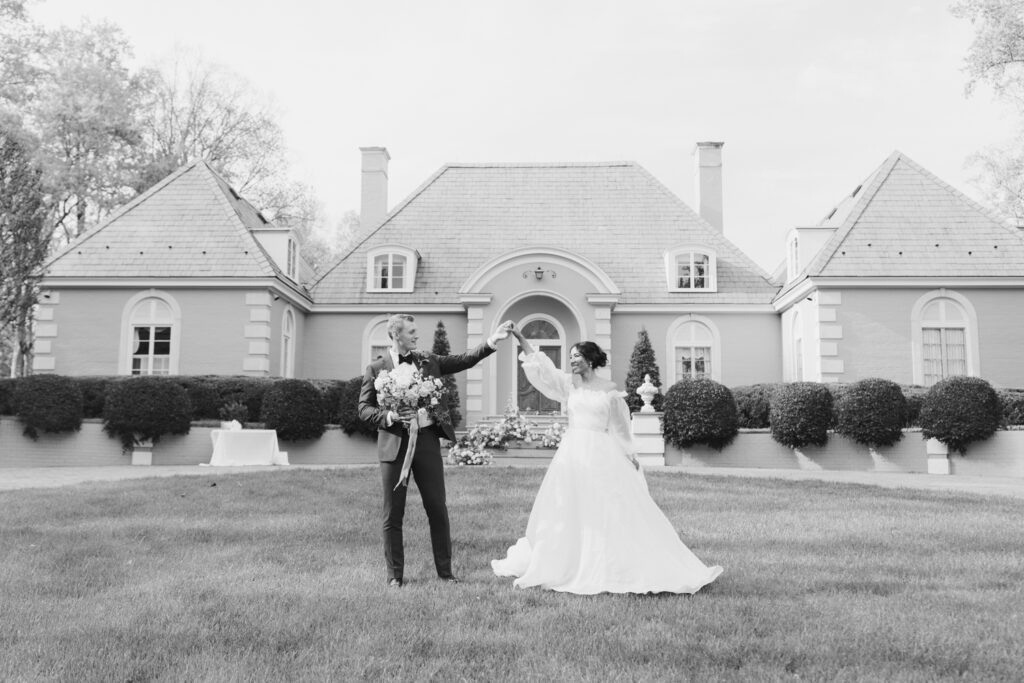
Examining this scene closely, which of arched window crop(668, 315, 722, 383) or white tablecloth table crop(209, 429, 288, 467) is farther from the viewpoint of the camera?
arched window crop(668, 315, 722, 383)

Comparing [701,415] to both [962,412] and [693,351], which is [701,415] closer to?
[962,412]

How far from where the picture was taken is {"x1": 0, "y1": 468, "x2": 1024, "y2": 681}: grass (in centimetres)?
408

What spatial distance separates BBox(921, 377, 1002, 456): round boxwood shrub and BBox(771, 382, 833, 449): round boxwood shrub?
1970 mm

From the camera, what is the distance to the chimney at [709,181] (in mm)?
25953

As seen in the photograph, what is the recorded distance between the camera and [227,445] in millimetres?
16516

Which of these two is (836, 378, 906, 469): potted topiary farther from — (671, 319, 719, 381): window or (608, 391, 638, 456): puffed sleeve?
(608, 391, 638, 456): puffed sleeve

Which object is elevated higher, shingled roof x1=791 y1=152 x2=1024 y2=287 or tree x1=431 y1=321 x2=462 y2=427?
shingled roof x1=791 y1=152 x2=1024 y2=287

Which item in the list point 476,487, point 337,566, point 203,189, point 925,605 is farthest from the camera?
point 203,189

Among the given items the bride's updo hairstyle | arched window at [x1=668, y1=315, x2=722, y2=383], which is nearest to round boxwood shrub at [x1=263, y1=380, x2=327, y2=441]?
arched window at [x1=668, y1=315, x2=722, y2=383]

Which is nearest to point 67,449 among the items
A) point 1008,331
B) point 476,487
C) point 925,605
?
point 476,487

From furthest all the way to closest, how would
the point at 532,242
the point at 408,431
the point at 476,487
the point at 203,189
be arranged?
1. the point at 532,242
2. the point at 203,189
3. the point at 476,487
4. the point at 408,431

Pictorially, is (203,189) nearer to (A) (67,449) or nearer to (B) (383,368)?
(A) (67,449)

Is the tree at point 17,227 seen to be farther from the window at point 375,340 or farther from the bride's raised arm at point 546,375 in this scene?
the bride's raised arm at point 546,375

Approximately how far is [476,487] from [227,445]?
7.56m
